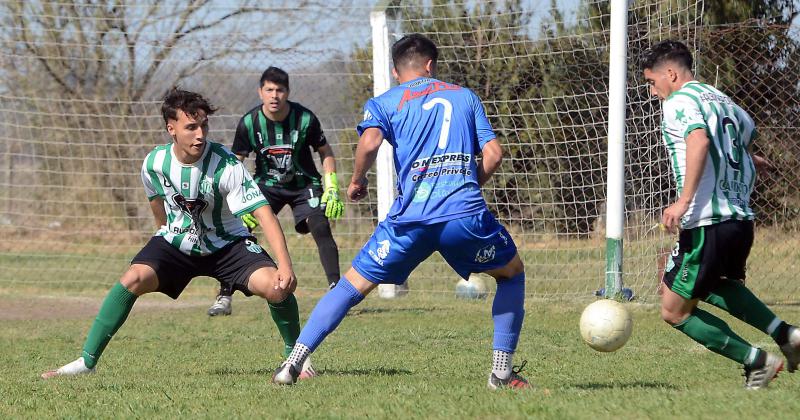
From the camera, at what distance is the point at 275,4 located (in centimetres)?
1434

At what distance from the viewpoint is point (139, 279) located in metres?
5.97

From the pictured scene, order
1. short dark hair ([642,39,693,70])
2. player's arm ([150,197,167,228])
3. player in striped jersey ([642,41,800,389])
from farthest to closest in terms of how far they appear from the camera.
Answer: player's arm ([150,197,167,228]), short dark hair ([642,39,693,70]), player in striped jersey ([642,41,800,389])

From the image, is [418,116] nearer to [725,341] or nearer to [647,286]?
[725,341]

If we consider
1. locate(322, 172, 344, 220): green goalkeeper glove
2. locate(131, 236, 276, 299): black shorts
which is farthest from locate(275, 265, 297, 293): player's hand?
locate(322, 172, 344, 220): green goalkeeper glove

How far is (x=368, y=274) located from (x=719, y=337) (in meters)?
1.78

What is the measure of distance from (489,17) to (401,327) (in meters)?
3.70

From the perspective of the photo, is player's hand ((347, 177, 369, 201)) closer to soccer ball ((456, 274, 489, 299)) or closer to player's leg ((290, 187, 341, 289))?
player's leg ((290, 187, 341, 289))

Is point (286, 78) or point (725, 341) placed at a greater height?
point (286, 78)

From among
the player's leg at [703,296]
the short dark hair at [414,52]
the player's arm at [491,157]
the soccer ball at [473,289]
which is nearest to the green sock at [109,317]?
the short dark hair at [414,52]

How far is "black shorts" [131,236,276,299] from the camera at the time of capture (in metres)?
6.00

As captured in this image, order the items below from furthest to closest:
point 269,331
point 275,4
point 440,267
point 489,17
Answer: point 275,4, point 440,267, point 489,17, point 269,331

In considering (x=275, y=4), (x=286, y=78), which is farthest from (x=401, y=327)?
(x=275, y=4)

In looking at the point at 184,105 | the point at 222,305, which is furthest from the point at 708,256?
the point at 222,305

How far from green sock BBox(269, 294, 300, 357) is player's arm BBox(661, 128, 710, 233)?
2272 mm
